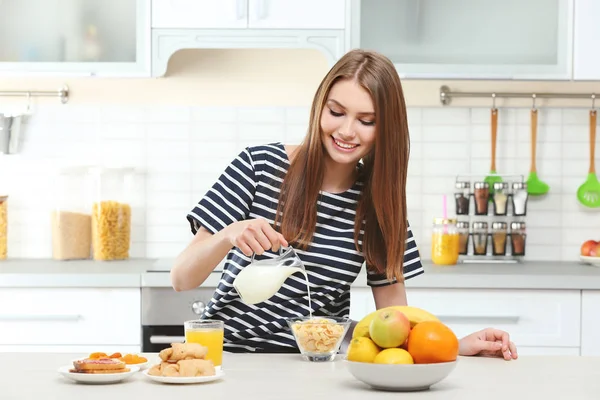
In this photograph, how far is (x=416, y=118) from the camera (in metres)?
3.71

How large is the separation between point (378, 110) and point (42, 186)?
2.09 metres

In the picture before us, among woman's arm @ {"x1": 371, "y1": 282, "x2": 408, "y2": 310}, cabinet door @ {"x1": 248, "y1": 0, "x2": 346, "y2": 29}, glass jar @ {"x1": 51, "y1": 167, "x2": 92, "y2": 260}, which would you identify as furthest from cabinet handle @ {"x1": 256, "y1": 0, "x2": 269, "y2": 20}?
woman's arm @ {"x1": 371, "y1": 282, "x2": 408, "y2": 310}

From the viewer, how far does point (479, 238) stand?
362cm

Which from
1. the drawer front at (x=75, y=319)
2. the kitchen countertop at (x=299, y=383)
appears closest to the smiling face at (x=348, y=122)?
the kitchen countertop at (x=299, y=383)

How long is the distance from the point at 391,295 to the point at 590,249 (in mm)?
1598

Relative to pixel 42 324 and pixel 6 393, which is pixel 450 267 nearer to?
pixel 42 324

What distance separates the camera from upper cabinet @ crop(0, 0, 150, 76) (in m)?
3.35

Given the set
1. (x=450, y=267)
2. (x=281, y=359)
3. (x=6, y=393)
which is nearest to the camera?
(x=6, y=393)

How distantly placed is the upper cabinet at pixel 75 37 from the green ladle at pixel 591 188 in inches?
68.1

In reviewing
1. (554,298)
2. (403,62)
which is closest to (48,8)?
(403,62)

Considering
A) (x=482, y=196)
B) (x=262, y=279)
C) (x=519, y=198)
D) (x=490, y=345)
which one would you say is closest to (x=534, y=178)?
(x=519, y=198)

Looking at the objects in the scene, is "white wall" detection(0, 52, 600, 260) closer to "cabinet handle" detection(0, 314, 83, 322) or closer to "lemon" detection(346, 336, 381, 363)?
"cabinet handle" detection(0, 314, 83, 322)

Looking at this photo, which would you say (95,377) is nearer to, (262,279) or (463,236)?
(262,279)

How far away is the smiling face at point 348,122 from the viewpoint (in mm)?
1989
